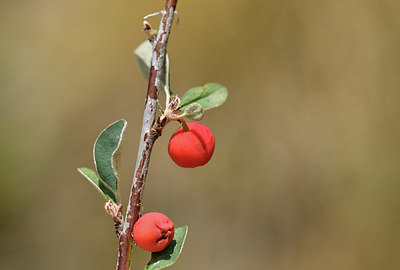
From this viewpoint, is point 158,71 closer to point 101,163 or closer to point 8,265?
point 101,163

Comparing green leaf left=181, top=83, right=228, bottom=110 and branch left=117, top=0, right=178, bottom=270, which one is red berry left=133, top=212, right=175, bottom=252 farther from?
green leaf left=181, top=83, right=228, bottom=110

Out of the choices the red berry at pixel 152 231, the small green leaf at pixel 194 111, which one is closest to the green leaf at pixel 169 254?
the red berry at pixel 152 231

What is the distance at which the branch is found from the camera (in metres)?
0.44

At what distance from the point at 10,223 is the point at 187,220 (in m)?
0.61

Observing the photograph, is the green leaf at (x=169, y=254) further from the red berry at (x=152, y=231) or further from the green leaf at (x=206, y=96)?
the green leaf at (x=206, y=96)

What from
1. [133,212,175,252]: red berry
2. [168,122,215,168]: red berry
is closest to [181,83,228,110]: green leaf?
[168,122,215,168]: red berry

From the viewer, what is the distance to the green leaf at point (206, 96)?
502mm

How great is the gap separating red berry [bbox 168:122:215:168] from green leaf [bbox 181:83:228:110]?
32mm

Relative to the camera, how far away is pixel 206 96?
1.73ft

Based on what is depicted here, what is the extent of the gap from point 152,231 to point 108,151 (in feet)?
0.36

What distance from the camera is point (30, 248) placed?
1481mm

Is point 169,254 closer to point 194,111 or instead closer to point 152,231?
point 152,231

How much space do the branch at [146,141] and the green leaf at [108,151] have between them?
1.3 inches

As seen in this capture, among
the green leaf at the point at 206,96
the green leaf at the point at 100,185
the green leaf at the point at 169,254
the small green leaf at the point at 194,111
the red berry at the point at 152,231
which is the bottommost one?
the green leaf at the point at 169,254
